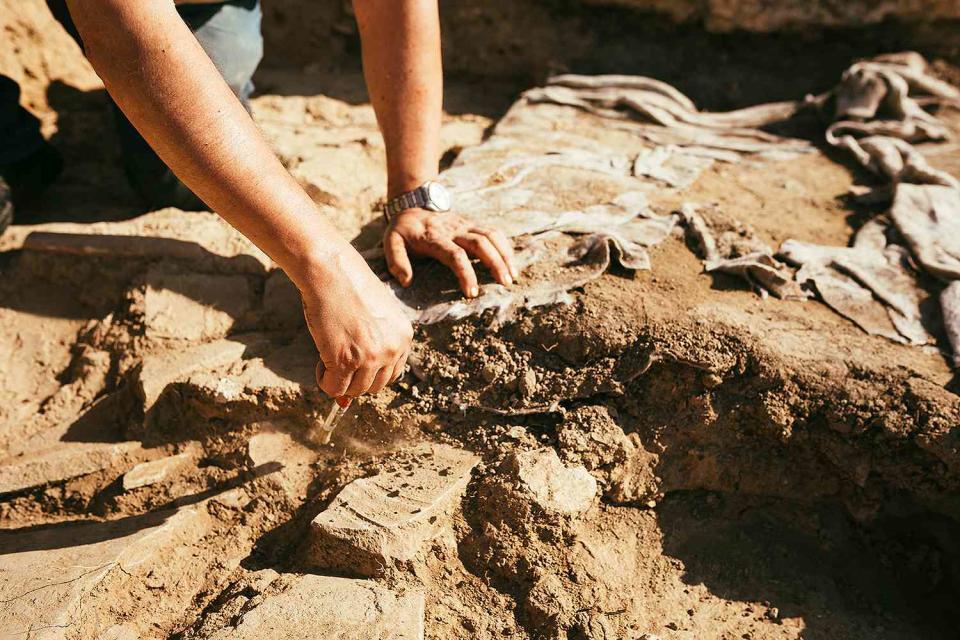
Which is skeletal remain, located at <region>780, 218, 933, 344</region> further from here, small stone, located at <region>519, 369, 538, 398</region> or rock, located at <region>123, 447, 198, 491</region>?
rock, located at <region>123, 447, 198, 491</region>

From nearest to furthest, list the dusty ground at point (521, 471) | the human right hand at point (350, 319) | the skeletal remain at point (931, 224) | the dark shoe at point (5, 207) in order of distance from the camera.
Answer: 1. the human right hand at point (350, 319)
2. the dusty ground at point (521, 471)
3. the skeletal remain at point (931, 224)
4. the dark shoe at point (5, 207)

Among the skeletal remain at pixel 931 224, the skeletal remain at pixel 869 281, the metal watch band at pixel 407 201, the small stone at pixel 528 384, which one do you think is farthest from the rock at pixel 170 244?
the skeletal remain at pixel 931 224

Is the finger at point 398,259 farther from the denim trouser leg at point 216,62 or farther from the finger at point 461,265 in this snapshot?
the denim trouser leg at point 216,62

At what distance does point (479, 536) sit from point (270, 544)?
453 millimetres

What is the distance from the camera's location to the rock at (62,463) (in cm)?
179

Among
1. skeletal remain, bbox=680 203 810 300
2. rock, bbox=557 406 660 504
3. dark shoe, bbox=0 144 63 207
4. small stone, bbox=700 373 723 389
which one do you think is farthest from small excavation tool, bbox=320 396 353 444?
dark shoe, bbox=0 144 63 207

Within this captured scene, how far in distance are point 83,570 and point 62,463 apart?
40 cm

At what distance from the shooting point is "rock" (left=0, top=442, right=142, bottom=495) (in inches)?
70.3

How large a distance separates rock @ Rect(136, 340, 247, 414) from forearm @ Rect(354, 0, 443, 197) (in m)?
0.59

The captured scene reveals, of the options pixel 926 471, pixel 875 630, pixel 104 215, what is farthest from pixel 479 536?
pixel 104 215

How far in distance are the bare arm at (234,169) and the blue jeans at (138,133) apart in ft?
3.52

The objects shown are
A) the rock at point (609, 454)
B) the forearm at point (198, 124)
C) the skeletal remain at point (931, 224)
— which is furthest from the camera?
the skeletal remain at point (931, 224)

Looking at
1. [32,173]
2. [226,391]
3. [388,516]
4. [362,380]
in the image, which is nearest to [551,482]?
[388,516]

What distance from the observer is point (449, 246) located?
191 cm
